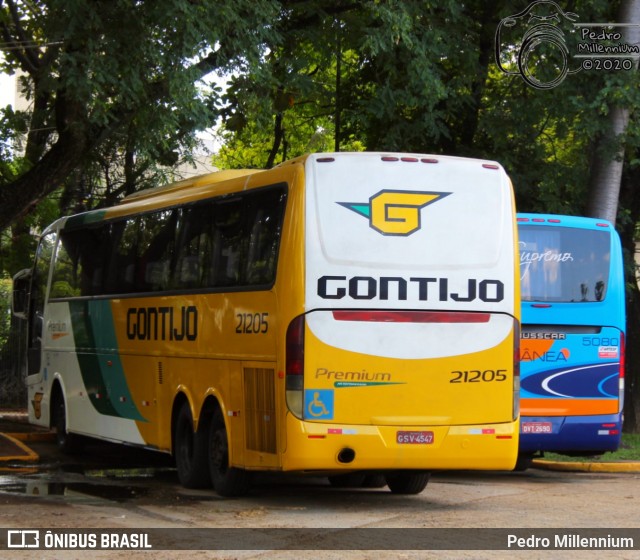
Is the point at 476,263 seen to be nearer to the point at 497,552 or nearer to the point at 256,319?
the point at 256,319

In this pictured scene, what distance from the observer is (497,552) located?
940cm

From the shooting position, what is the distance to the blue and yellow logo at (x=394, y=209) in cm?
1212

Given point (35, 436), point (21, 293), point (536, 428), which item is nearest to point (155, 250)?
point (536, 428)

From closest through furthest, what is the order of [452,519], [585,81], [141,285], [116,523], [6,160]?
[116,523], [452,519], [141,285], [585,81], [6,160]

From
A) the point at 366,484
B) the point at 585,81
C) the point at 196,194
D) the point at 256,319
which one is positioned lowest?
the point at 366,484

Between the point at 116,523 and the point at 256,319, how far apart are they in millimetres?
2669

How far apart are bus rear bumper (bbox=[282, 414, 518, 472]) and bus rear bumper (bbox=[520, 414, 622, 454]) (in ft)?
10.6

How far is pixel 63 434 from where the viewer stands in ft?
62.6

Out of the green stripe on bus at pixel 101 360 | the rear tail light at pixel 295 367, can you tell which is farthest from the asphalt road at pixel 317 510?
the rear tail light at pixel 295 367

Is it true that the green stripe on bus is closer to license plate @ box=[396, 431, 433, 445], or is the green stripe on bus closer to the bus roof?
license plate @ box=[396, 431, 433, 445]

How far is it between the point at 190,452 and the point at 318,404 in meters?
3.04

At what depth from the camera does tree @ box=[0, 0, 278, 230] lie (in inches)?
615

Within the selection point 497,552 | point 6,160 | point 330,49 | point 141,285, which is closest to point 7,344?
point 6,160

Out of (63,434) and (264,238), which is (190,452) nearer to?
(264,238)
